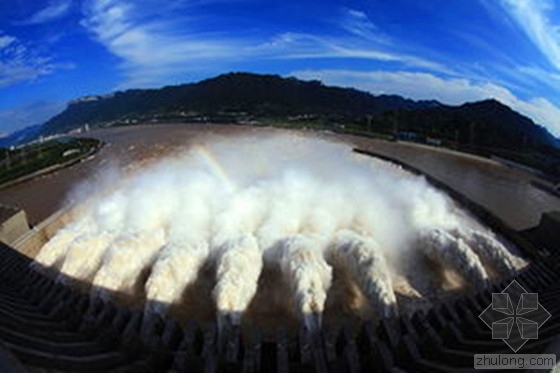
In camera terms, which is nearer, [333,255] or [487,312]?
[487,312]

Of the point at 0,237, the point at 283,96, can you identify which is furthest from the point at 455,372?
the point at 283,96

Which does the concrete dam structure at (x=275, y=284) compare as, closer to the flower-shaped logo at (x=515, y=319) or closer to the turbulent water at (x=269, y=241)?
the turbulent water at (x=269, y=241)

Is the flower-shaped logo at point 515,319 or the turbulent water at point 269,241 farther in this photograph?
the turbulent water at point 269,241

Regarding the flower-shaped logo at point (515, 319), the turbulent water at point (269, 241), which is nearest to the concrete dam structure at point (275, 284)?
the turbulent water at point (269, 241)

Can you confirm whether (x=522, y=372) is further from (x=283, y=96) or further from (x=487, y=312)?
(x=283, y=96)

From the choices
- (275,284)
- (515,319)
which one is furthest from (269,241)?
(515,319)

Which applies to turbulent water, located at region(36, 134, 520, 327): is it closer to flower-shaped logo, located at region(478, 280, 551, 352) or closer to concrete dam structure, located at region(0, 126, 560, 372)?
concrete dam structure, located at region(0, 126, 560, 372)
